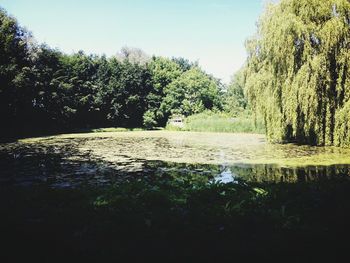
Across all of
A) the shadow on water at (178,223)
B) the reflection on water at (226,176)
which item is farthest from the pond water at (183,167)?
the shadow on water at (178,223)

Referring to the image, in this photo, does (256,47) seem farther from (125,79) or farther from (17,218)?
(125,79)

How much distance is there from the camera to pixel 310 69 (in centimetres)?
1983

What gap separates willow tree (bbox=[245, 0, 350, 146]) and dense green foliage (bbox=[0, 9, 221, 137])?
91.0 ft

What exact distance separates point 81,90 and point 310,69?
38260 mm

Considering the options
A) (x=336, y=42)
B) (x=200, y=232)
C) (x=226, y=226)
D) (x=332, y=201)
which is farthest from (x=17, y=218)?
(x=336, y=42)

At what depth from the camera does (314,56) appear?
19.9 metres

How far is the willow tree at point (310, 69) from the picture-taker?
62.4 ft

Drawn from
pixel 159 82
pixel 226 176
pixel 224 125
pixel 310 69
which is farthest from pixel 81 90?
pixel 226 176

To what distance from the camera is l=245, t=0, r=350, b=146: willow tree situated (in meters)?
19.0

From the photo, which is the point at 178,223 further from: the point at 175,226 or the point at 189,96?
the point at 189,96

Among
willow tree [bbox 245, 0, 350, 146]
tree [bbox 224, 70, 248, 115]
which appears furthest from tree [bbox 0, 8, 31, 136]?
tree [bbox 224, 70, 248, 115]

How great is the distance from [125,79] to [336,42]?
39.3 metres

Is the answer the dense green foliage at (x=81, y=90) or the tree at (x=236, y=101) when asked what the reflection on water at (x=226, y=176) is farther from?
the tree at (x=236, y=101)

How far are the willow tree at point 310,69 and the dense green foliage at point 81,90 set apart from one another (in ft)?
91.0
